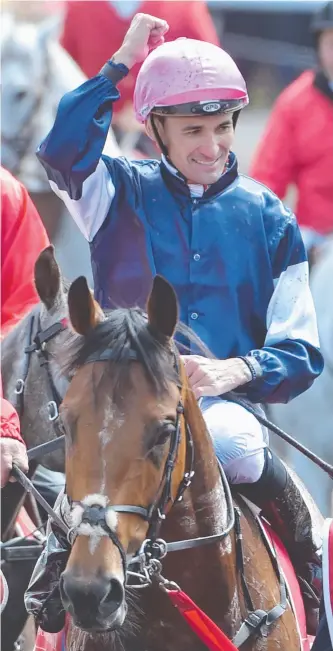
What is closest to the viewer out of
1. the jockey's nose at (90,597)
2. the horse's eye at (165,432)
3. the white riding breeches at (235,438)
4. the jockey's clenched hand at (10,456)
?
the jockey's nose at (90,597)

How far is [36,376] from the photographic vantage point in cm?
512

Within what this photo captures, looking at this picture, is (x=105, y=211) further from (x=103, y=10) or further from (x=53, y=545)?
(x=103, y=10)

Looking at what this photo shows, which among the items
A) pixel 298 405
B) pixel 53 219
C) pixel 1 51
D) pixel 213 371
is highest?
pixel 213 371

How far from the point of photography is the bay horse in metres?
3.58

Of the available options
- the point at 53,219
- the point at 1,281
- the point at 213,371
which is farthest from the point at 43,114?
the point at 213,371

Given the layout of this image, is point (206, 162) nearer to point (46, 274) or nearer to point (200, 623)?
point (46, 274)

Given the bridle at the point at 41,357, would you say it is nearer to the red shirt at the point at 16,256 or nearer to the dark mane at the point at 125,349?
the red shirt at the point at 16,256

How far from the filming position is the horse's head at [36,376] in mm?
5035

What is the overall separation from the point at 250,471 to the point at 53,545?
2.17 feet

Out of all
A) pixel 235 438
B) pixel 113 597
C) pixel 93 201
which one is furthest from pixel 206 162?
pixel 113 597

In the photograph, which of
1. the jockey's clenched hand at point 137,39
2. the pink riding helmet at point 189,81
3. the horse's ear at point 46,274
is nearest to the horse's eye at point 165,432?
the horse's ear at point 46,274

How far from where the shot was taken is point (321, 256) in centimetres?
905

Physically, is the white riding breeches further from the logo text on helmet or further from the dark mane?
the logo text on helmet

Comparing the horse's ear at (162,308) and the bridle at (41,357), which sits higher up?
the horse's ear at (162,308)
